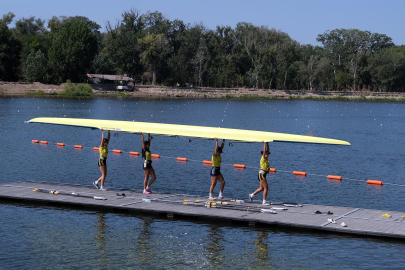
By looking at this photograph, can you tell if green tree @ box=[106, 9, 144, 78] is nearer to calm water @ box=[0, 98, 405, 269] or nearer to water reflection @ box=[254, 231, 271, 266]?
calm water @ box=[0, 98, 405, 269]

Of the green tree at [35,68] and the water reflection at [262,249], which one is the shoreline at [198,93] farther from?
the water reflection at [262,249]

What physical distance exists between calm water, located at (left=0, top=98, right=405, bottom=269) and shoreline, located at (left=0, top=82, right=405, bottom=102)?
54849 millimetres

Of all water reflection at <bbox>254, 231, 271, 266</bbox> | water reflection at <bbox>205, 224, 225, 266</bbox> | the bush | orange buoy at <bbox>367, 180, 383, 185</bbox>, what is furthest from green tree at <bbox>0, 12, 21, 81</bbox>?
water reflection at <bbox>254, 231, 271, 266</bbox>

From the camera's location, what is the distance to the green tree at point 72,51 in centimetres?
11325

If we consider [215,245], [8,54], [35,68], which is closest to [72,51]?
[35,68]

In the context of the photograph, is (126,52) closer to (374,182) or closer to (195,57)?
(195,57)

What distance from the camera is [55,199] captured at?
21875 mm

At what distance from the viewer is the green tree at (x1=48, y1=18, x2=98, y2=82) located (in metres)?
113

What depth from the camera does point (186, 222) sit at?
792 inches

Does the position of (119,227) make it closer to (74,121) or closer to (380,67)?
(74,121)

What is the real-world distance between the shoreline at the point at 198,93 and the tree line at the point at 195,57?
11.0ft

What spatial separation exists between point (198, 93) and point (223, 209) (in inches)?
4115

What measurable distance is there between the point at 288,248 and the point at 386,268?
3006 millimetres

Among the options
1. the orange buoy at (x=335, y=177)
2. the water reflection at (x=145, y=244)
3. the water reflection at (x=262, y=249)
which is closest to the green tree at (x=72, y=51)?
the orange buoy at (x=335, y=177)
